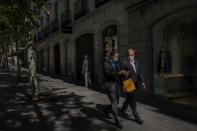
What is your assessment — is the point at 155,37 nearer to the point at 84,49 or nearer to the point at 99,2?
the point at 99,2

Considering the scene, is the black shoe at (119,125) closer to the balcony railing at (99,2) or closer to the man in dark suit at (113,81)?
Answer: the man in dark suit at (113,81)

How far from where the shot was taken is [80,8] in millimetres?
13133

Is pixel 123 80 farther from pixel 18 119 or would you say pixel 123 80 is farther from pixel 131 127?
pixel 18 119

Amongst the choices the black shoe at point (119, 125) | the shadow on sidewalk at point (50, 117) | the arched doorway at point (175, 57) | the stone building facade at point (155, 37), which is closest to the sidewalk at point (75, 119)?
the shadow on sidewalk at point (50, 117)

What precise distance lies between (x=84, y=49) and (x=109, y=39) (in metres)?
3.62

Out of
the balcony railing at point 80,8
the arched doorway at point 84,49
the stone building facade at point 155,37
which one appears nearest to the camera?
the stone building facade at point 155,37

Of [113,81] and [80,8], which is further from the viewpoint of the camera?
[80,8]

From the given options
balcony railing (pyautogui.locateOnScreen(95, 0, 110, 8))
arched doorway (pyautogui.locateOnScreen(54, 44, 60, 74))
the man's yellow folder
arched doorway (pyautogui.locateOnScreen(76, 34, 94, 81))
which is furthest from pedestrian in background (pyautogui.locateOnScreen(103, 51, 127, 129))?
arched doorway (pyautogui.locateOnScreen(54, 44, 60, 74))

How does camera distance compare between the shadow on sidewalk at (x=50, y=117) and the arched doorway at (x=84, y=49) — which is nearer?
the shadow on sidewalk at (x=50, y=117)

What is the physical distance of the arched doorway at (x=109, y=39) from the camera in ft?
31.7

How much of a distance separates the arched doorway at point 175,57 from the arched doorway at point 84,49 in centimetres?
605

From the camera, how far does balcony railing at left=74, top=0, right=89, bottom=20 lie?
1240 centimetres

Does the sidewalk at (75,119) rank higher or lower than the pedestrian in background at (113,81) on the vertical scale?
lower

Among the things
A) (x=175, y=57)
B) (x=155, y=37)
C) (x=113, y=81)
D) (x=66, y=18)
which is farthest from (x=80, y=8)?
(x=113, y=81)
